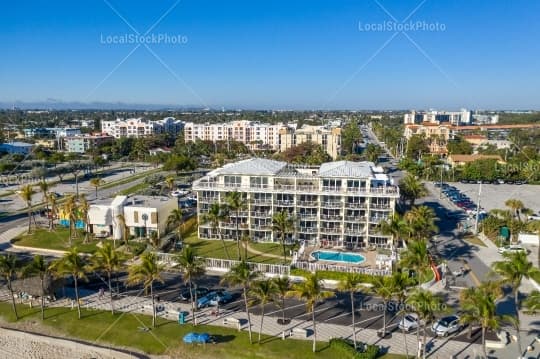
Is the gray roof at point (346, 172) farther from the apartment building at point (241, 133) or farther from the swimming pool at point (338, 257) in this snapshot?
the apartment building at point (241, 133)

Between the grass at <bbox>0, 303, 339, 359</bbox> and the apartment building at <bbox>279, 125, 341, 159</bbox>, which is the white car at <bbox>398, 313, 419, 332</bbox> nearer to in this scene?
the grass at <bbox>0, 303, 339, 359</bbox>

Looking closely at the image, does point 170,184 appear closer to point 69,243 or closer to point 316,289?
point 69,243

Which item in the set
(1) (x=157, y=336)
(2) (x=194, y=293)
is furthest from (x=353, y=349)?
(2) (x=194, y=293)

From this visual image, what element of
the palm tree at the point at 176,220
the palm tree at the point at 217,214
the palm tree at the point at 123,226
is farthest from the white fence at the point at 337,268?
the palm tree at the point at 123,226

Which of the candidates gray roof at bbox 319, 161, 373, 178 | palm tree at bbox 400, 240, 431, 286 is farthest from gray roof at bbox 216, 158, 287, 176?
palm tree at bbox 400, 240, 431, 286

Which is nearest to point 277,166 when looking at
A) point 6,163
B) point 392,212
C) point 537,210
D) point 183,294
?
point 392,212

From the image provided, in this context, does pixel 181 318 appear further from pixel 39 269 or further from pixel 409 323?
pixel 409 323
